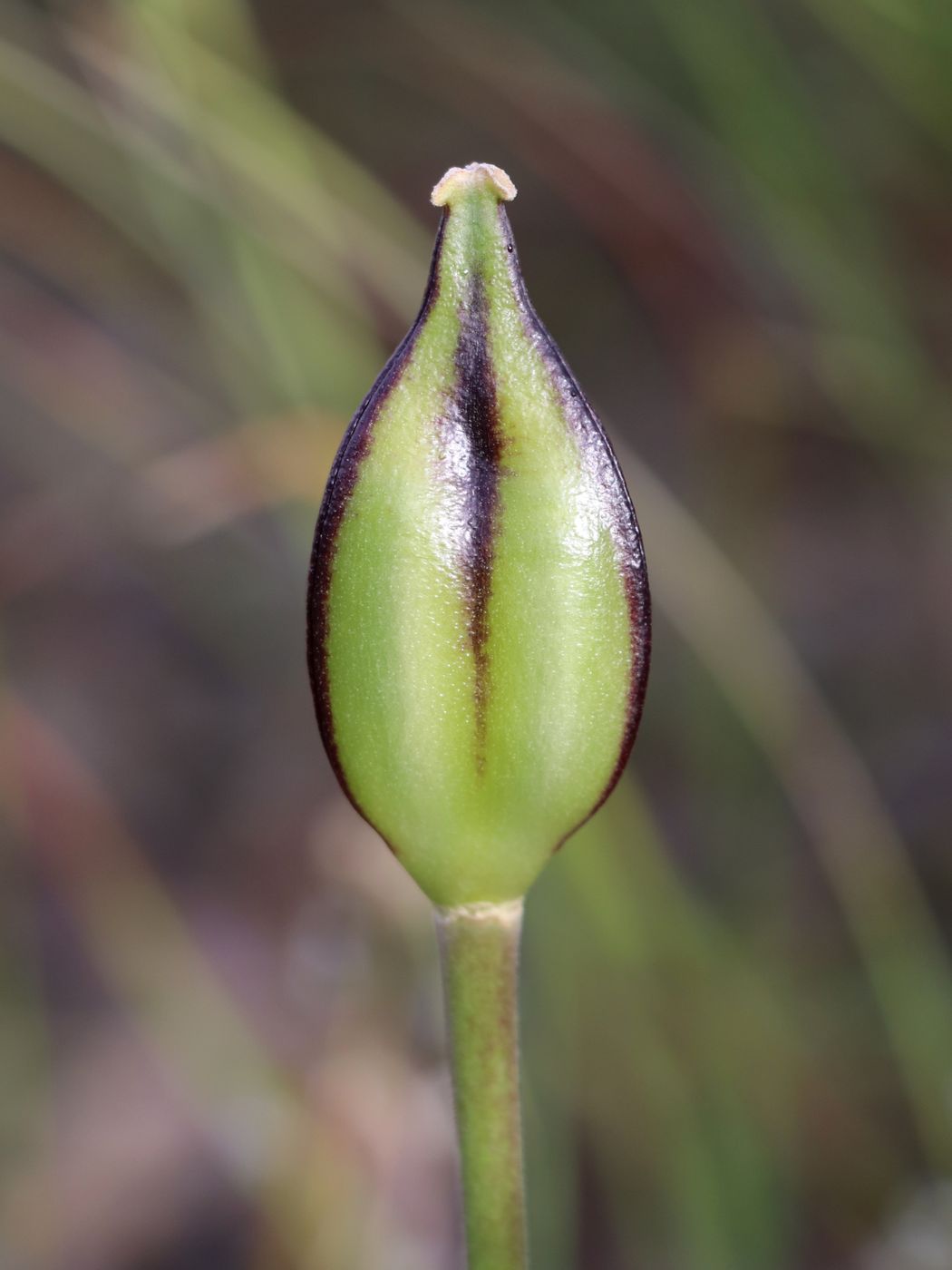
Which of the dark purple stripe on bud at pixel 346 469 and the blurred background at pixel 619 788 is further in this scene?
the blurred background at pixel 619 788

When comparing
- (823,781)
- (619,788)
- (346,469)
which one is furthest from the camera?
(823,781)

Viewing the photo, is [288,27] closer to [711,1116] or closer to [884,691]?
[884,691]

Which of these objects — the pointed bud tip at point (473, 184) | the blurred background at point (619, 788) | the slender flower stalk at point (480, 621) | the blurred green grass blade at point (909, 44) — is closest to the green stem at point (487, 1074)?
the slender flower stalk at point (480, 621)

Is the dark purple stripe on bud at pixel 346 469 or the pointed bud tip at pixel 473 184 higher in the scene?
the pointed bud tip at pixel 473 184

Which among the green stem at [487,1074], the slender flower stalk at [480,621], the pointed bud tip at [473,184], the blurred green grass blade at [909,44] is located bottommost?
the green stem at [487,1074]

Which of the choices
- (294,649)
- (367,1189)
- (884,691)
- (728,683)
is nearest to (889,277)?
(728,683)

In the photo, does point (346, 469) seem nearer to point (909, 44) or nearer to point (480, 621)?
point (480, 621)

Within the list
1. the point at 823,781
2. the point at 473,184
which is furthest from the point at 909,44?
the point at 473,184

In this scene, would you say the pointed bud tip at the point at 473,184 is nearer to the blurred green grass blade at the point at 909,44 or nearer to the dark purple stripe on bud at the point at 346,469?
the dark purple stripe on bud at the point at 346,469
